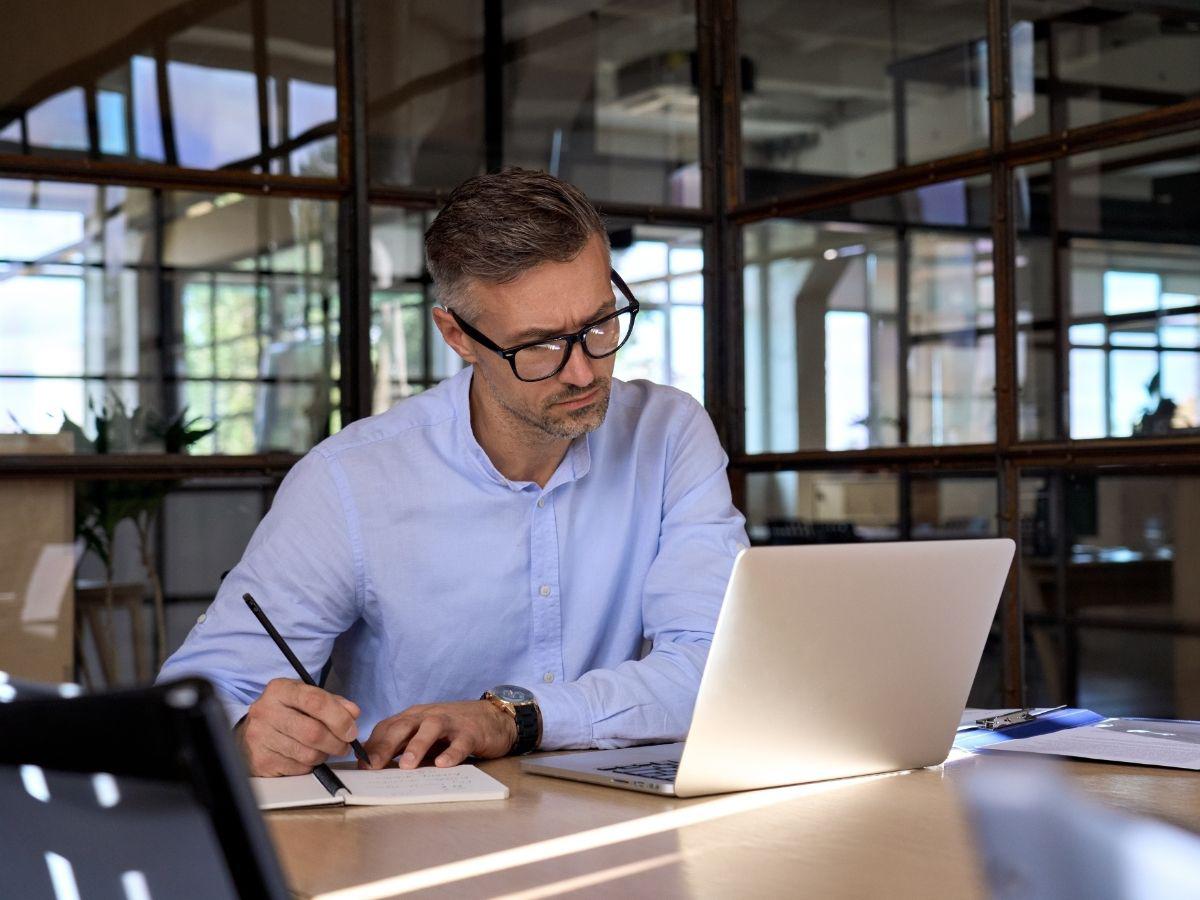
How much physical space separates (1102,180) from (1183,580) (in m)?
0.96

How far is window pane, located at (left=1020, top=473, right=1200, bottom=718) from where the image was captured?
3195 mm

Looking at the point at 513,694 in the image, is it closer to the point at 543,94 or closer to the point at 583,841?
the point at 583,841

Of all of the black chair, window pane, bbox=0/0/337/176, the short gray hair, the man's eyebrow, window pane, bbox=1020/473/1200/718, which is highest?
window pane, bbox=0/0/337/176

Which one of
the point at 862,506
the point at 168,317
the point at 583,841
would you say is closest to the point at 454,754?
the point at 583,841

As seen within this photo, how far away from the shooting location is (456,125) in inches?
148

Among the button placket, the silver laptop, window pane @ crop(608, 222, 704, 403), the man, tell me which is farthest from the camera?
window pane @ crop(608, 222, 704, 403)

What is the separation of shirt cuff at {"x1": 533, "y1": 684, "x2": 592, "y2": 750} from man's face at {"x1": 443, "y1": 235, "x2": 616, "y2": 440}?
0.43 metres

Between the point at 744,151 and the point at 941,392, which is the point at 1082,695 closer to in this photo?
the point at 941,392

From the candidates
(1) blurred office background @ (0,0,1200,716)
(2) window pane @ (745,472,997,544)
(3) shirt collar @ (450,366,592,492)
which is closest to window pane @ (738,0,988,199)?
(1) blurred office background @ (0,0,1200,716)

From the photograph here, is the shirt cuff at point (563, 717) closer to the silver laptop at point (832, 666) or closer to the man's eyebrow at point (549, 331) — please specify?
the silver laptop at point (832, 666)

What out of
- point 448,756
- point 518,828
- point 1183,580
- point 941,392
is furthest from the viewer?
point 941,392

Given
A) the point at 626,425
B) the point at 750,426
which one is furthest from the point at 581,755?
the point at 750,426

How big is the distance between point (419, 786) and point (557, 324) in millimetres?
741

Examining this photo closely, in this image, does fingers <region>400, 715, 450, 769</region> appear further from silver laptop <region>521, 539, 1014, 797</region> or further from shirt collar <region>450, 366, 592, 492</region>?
shirt collar <region>450, 366, 592, 492</region>
